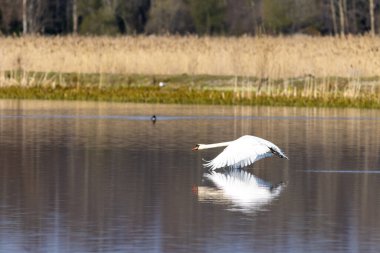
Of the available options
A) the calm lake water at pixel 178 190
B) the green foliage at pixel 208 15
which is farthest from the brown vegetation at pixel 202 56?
the green foliage at pixel 208 15

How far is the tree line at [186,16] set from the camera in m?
71.4

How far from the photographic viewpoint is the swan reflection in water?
1384 cm

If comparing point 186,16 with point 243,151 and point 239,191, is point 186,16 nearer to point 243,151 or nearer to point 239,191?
point 243,151

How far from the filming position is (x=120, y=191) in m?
14.7

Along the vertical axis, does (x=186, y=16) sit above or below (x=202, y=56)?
above

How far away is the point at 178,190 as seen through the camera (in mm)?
14914

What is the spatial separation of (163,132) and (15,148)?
4537mm

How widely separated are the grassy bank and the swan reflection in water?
55.2 ft

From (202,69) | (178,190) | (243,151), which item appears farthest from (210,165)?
(202,69)

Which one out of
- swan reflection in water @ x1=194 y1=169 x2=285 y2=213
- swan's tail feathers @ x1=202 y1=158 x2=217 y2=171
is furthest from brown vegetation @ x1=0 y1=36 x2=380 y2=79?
swan reflection in water @ x1=194 y1=169 x2=285 y2=213

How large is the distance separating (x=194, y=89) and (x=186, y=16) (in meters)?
41.2

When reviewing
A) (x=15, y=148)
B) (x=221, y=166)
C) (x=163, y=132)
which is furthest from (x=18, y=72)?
(x=221, y=166)

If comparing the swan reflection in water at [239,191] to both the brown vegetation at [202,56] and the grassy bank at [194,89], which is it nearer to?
the grassy bank at [194,89]

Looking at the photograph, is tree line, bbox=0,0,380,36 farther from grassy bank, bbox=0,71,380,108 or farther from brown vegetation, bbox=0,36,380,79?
grassy bank, bbox=0,71,380,108
